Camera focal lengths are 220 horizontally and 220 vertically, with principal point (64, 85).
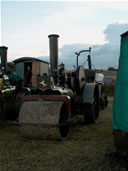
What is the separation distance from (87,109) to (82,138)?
44.8 inches

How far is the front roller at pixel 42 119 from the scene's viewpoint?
3.87m

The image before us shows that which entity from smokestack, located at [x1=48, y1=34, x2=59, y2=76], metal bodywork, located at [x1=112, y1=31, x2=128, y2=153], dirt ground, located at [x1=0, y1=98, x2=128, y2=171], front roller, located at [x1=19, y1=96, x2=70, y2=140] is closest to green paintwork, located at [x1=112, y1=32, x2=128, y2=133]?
metal bodywork, located at [x1=112, y1=31, x2=128, y2=153]

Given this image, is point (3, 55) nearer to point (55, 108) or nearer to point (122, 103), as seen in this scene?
point (55, 108)

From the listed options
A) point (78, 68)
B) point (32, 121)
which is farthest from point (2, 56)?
point (32, 121)

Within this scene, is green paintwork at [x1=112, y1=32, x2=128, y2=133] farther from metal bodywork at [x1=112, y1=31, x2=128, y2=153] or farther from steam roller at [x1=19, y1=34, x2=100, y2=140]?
steam roller at [x1=19, y1=34, x2=100, y2=140]

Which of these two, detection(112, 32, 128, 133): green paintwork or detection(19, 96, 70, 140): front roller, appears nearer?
detection(112, 32, 128, 133): green paintwork

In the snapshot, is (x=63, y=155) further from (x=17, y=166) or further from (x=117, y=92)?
(x=117, y=92)

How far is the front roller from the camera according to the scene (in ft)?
12.7

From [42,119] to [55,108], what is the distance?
306 mm

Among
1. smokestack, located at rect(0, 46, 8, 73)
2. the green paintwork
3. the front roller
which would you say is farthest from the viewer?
smokestack, located at rect(0, 46, 8, 73)

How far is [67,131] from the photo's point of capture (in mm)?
4570

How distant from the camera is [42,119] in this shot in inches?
154

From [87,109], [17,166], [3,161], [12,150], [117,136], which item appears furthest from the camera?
[87,109]

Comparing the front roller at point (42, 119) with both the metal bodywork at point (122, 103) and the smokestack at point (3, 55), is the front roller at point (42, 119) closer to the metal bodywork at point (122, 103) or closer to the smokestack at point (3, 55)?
the metal bodywork at point (122, 103)
